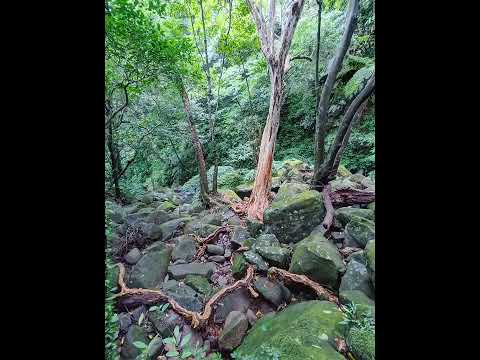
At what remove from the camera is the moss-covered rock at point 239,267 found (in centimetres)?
360

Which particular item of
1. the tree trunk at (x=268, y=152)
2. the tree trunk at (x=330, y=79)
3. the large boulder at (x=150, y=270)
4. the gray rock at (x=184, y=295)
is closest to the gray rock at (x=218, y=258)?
the large boulder at (x=150, y=270)

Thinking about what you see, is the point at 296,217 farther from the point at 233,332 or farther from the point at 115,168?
the point at 115,168

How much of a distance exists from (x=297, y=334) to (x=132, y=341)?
157 centimetres

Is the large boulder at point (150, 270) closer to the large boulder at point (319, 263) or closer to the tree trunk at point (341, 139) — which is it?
the large boulder at point (319, 263)

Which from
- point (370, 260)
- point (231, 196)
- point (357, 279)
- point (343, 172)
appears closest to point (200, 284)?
point (357, 279)

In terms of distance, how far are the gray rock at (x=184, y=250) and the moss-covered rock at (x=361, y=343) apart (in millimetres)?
2511

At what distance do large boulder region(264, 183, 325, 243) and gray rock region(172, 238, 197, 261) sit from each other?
126cm

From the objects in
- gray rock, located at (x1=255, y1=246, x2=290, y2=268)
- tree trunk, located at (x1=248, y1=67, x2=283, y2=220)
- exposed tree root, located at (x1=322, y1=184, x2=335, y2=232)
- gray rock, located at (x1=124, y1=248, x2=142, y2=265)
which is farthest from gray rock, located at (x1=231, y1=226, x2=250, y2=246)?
gray rock, located at (x1=124, y1=248, x2=142, y2=265)

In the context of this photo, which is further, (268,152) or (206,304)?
(268,152)

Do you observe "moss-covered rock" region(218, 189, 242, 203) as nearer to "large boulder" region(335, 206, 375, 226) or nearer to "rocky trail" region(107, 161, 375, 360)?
"rocky trail" region(107, 161, 375, 360)

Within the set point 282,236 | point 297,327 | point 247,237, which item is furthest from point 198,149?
point 297,327

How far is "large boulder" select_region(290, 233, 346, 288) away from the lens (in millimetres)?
3164

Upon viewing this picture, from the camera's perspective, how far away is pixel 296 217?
4180 millimetres
